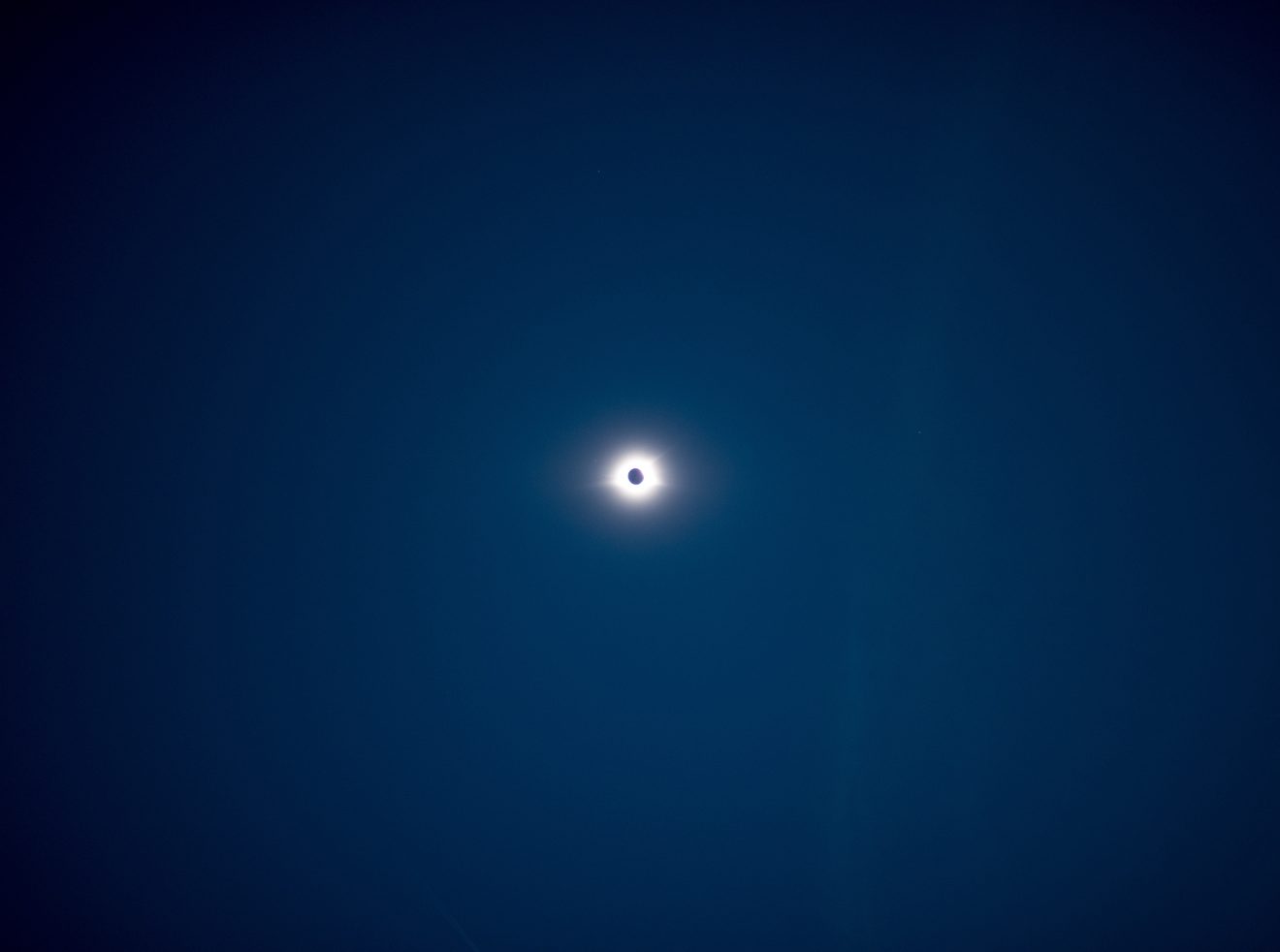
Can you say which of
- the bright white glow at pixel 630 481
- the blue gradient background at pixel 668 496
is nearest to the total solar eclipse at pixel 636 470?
the bright white glow at pixel 630 481

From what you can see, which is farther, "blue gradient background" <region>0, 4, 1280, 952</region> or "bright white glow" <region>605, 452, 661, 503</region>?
"bright white glow" <region>605, 452, 661, 503</region>

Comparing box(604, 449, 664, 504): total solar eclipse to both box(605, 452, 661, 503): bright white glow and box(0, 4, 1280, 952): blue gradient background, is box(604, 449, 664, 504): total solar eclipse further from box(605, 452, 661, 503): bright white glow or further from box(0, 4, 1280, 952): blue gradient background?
box(0, 4, 1280, 952): blue gradient background

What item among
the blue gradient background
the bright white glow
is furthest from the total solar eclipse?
the blue gradient background

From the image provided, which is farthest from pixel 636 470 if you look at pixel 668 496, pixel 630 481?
pixel 668 496

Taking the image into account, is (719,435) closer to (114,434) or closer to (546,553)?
(546,553)

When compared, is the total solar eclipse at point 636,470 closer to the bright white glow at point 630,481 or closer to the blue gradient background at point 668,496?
the bright white glow at point 630,481

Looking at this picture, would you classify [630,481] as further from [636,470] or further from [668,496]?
[668,496]
